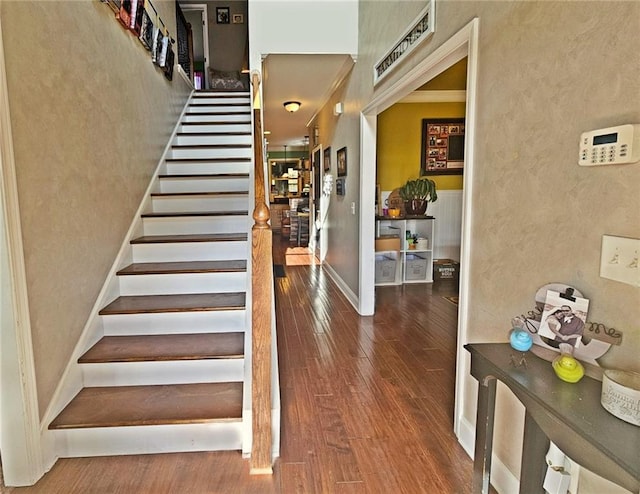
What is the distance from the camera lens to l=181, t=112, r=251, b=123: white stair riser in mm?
4988

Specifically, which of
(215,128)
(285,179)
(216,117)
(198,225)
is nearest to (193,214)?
(198,225)

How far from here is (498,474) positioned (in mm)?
1672

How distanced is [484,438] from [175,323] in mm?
1804

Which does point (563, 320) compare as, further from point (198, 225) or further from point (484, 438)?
point (198, 225)

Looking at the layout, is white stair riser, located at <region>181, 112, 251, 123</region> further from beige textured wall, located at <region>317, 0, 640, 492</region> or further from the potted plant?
beige textured wall, located at <region>317, 0, 640, 492</region>

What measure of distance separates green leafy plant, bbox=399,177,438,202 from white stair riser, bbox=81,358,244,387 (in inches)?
149

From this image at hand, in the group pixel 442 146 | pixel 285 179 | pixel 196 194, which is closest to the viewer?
pixel 196 194

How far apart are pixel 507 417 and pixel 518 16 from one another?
157cm

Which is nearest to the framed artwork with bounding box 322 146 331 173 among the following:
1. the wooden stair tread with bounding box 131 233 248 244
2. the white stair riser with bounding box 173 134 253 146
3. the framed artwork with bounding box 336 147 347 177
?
the framed artwork with bounding box 336 147 347 177

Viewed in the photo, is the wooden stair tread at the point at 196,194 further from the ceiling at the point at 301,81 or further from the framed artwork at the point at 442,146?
the framed artwork at the point at 442,146

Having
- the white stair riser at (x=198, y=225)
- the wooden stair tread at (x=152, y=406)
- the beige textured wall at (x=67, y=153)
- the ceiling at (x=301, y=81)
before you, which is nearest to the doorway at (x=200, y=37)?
the ceiling at (x=301, y=81)

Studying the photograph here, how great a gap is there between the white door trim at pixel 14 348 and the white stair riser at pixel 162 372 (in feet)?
1.33

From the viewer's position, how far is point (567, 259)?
126 centimetres

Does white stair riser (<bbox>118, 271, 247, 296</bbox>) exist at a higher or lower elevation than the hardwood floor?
higher
